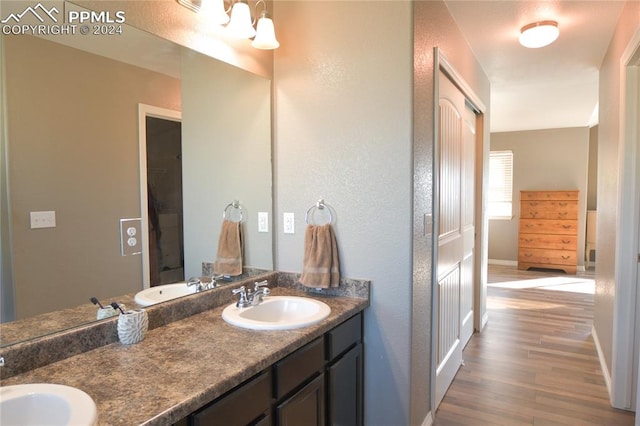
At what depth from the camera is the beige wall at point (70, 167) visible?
120cm

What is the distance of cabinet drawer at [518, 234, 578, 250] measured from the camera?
652 cm

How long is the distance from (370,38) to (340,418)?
1.75 m

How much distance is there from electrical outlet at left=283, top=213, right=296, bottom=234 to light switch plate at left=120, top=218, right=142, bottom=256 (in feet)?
2.62

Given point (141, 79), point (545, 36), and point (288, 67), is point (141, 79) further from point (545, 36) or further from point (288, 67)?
point (545, 36)

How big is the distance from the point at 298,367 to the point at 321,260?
24.1 inches

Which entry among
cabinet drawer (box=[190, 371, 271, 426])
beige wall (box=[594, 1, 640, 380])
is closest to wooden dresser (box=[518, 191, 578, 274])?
beige wall (box=[594, 1, 640, 380])

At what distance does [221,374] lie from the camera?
3.77ft

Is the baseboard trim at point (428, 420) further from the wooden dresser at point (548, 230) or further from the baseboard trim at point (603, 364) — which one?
the wooden dresser at point (548, 230)

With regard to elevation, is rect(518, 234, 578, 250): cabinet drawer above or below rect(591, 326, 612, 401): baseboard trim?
above

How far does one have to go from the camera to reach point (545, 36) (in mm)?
2592

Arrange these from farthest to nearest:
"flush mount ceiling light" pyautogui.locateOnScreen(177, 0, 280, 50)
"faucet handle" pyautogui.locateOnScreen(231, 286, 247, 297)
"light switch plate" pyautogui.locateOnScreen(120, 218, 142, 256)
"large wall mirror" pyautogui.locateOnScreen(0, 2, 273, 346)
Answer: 1. "faucet handle" pyautogui.locateOnScreen(231, 286, 247, 297)
2. "flush mount ceiling light" pyautogui.locateOnScreen(177, 0, 280, 50)
3. "light switch plate" pyautogui.locateOnScreen(120, 218, 142, 256)
4. "large wall mirror" pyautogui.locateOnScreen(0, 2, 273, 346)

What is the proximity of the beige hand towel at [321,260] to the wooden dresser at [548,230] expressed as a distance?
591 centimetres

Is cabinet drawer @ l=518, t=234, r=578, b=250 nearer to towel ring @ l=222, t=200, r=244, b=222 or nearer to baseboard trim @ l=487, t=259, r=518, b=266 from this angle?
baseboard trim @ l=487, t=259, r=518, b=266

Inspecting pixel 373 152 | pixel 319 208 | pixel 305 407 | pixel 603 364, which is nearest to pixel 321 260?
pixel 319 208
